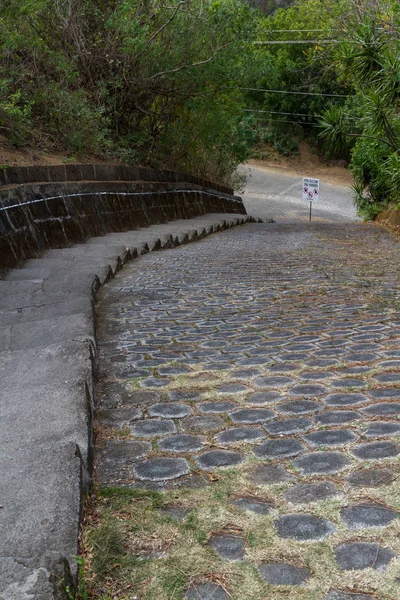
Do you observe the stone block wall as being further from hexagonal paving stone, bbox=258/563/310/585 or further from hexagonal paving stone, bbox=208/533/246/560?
hexagonal paving stone, bbox=258/563/310/585

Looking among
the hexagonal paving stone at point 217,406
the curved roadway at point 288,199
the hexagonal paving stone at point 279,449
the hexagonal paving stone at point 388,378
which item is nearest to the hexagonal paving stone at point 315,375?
the hexagonal paving stone at point 388,378

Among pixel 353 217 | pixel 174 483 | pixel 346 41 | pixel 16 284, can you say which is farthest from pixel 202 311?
pixel 353 217

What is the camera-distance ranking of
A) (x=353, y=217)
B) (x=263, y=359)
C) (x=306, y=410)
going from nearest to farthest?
(x=306, y=410) < (x=263, y=359) < (x=353, y=217)

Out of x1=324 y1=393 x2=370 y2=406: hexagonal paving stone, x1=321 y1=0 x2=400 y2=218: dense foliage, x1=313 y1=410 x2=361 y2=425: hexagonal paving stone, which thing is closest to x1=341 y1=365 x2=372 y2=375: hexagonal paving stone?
x1=324 y1=393 x2=370 y2=406: hexagonal paving stone

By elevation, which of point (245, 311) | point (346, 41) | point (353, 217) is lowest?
point (353, 217)

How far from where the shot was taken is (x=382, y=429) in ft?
10.6

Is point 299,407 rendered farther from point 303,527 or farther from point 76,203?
point 76,203

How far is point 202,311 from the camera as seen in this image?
20.9 ft

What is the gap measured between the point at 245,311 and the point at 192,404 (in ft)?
8.42

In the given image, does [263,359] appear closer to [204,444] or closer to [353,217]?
[204,444]

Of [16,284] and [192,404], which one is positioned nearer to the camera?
[192,404]

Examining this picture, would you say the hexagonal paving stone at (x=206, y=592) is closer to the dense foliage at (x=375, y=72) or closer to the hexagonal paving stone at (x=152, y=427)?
the hexagonal paving stone at (x=152, y=427)

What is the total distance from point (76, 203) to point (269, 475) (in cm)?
833

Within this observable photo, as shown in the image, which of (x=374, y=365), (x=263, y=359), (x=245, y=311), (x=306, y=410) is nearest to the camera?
(x=306, y=410)
